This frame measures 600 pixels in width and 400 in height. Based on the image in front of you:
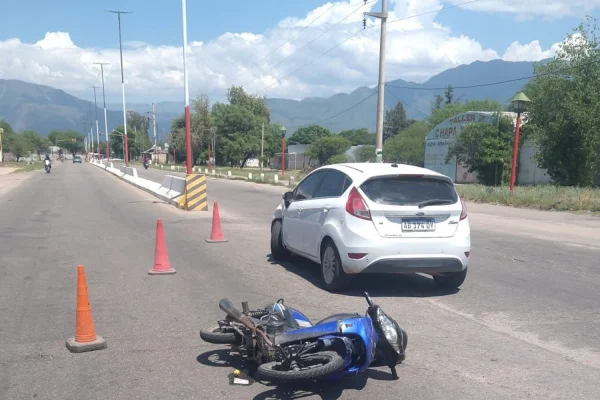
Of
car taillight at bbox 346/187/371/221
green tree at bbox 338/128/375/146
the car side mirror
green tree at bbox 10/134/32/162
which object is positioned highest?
green tree at bbox 338/128/375/146

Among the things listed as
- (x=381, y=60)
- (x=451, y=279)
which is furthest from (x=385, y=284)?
(x=381, y=60)

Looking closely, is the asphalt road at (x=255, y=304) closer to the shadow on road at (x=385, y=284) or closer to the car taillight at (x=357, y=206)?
the shadow on road at (x=385, y=284)

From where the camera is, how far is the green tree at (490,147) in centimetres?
3309

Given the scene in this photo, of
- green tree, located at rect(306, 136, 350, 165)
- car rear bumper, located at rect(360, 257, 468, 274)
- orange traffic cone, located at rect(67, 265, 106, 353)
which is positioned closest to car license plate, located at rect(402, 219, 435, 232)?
car rear bumper, located at rect(360, 257, 468, 274)

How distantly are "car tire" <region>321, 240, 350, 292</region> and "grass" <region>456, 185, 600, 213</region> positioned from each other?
47.8 ft

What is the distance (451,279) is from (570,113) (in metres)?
22.6

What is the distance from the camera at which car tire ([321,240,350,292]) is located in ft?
24.0

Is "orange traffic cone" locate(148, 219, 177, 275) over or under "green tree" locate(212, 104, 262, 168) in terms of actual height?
under

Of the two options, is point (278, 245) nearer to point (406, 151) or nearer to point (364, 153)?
point (406, 151)

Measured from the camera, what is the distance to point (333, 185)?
7980 millimetres

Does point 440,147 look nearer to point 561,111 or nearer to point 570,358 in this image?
point 561,111

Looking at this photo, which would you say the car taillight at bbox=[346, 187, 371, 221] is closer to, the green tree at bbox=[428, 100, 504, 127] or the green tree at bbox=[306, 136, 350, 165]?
the green tree at bbox=[428, 100, 504, 127]

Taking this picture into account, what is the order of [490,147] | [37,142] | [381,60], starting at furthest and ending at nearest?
[37,142], [490,147], [381,60]

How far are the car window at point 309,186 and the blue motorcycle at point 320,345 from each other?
12.6 feet
